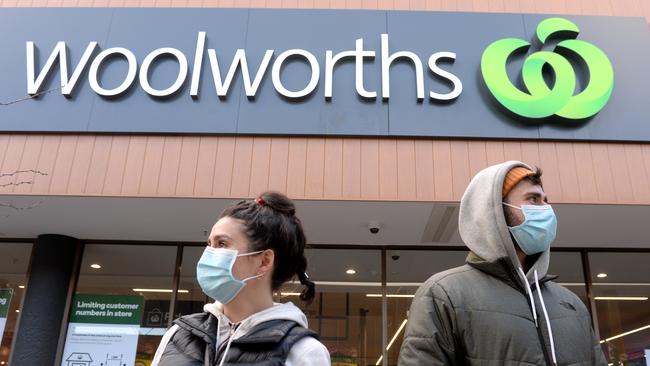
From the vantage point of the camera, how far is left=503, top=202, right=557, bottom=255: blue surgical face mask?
1.95m

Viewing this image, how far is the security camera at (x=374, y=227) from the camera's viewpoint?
18.4 feet

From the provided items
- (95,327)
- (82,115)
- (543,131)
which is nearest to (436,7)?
(543,131)

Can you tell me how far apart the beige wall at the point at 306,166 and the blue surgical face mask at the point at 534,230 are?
282cm

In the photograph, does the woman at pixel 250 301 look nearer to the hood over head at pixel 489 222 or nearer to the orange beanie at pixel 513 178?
the hood over head at pixel 489 222

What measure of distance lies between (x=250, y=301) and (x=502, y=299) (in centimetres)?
89

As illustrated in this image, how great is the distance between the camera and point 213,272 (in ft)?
6.08

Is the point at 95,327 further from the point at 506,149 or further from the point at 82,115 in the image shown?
the point at 506,149

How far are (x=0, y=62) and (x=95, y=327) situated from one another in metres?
3.26

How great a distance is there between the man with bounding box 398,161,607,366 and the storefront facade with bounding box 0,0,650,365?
2.81m

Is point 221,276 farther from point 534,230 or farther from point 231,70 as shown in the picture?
point 231,70

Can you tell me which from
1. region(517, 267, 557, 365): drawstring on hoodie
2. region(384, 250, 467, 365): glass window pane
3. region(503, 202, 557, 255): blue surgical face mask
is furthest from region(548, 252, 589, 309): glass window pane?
region(517, 267, 557, 365): drawstring on hoodie

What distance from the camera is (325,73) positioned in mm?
5328

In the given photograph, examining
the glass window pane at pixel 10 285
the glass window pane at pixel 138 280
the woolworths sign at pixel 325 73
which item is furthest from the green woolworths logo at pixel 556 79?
the glass window pane at pixel 10 285

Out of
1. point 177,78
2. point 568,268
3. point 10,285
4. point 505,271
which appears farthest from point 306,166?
point 10,285
